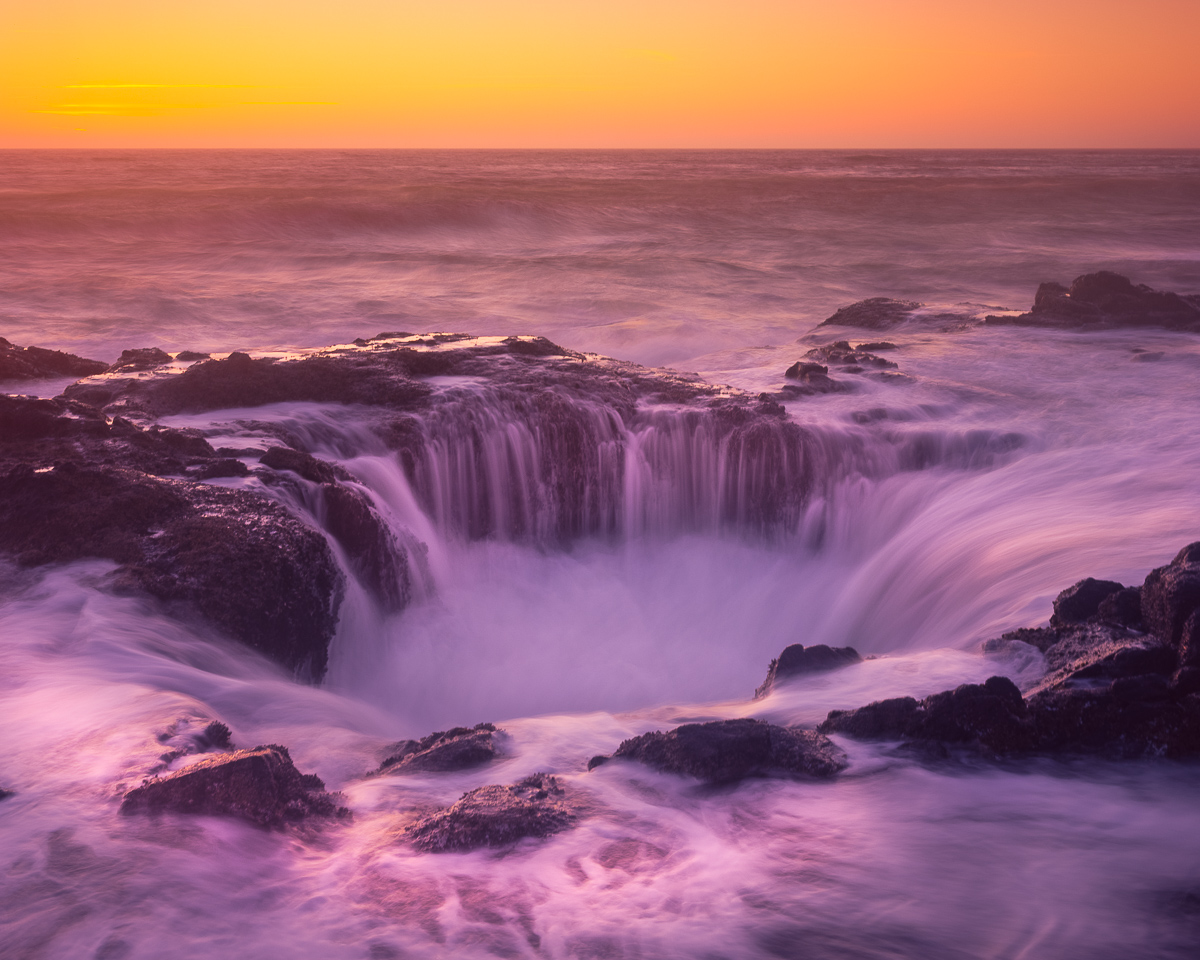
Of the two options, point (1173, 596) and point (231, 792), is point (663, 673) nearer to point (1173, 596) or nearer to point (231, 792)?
point (1173, 596)

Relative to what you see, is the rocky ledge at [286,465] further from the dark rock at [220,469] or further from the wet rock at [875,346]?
the wet rock at [875,346]

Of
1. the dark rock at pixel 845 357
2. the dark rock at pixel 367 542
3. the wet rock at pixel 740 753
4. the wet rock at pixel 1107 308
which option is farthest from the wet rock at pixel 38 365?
the wet rock at pixel 1107 308

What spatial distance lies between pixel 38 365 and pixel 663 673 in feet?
26.4

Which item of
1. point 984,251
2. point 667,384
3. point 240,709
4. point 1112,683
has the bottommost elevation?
point 240,709

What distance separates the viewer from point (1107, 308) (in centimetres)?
1398

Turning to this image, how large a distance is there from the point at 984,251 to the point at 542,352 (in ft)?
84.4

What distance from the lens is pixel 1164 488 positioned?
733 centimetres

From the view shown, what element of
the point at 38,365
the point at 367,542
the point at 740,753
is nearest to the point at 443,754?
the point at 740,753

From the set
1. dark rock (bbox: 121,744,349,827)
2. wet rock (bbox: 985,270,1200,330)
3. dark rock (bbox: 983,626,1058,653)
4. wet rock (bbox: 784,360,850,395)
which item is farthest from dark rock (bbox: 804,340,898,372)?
dark rock (bbox: 121,744,349,827)

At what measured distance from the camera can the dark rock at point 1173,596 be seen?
3867 mm

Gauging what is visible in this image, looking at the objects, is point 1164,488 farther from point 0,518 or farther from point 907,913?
point 0,518

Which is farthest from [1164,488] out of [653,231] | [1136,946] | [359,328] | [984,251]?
[653,231]

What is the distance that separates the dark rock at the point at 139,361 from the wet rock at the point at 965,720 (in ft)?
26.9

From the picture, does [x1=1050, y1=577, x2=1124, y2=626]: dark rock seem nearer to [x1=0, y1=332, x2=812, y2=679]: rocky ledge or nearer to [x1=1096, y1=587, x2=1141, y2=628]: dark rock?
[x1=1096, y1=587, x2=1141, y2=628]: dark rock
